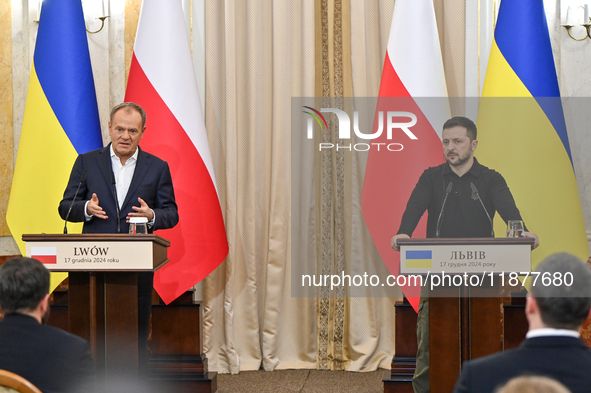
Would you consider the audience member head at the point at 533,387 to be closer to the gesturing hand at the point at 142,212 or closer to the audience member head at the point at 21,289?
the audience member head at the point at 21,289

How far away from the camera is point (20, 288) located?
171cm

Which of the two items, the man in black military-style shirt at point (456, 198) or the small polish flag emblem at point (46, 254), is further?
the man in black military-style shirt at point (456, 198)

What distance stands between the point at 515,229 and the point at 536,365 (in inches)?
66.6

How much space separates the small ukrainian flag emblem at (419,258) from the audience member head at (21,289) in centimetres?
157

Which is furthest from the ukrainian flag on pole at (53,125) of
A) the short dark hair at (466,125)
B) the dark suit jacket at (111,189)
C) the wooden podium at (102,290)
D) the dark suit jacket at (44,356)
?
the dark suit jacket at (44,356)

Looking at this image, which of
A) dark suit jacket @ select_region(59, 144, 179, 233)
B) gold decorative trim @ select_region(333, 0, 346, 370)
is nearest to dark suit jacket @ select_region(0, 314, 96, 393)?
dark suit jacket @ select_region(59, 144, 179, 233)

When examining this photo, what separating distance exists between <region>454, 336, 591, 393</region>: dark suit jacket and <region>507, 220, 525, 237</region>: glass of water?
5.00 feet

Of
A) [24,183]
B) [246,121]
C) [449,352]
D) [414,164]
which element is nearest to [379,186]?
[414,164]

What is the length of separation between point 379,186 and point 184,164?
1.40 metres

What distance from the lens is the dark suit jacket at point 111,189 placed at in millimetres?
3355

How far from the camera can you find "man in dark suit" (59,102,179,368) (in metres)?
3.35

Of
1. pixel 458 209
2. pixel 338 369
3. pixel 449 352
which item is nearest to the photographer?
pixel 449 352

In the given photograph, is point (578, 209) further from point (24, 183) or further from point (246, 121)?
point (24, 183)

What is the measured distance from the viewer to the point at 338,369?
485cm
